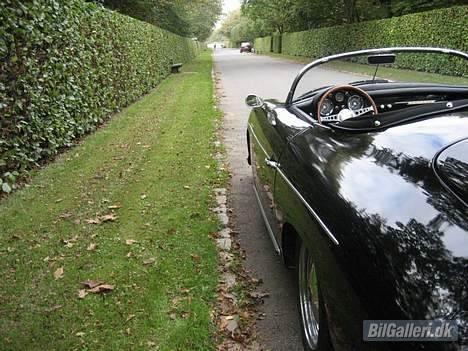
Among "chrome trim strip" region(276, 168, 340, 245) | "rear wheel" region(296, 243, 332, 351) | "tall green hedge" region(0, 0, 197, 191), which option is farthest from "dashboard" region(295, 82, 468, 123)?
"tall green hedge" region(0, 0, 197, 191)

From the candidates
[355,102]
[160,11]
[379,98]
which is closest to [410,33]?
[160,11]

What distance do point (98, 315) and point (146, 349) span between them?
1.67 feet

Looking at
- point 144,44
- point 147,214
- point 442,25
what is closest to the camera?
point 147,214

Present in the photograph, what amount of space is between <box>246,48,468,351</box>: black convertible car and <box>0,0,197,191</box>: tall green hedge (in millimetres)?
2679

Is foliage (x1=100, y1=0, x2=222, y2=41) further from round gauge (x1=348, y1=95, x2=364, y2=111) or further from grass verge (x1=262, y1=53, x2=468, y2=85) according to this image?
round gauge (x1=348, y1=95, x2=364, y2=111)

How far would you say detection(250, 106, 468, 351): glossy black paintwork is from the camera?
1492 millimetres

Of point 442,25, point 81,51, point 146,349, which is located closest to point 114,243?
point 146,349

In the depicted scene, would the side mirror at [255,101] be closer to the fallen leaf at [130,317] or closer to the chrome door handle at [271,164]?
the chrome door handle at [271,164]

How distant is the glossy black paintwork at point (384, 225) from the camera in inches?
58.7

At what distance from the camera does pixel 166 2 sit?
25094 mm

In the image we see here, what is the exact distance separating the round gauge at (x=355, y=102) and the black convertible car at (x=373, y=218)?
0.12 m

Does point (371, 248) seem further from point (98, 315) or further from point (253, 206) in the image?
point (253, 206)

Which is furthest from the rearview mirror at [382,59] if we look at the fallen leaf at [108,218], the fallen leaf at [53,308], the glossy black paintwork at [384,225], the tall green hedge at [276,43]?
the tall green hedge at [276,43]

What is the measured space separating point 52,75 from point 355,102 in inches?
185
